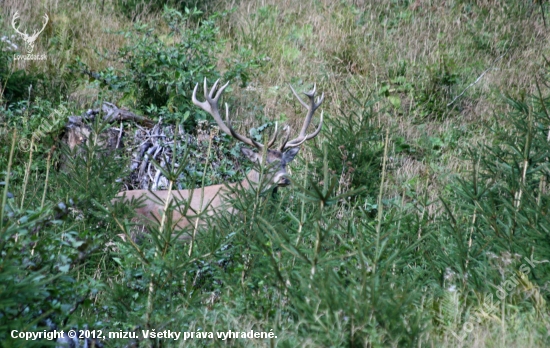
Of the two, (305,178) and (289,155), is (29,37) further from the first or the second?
(305,178)

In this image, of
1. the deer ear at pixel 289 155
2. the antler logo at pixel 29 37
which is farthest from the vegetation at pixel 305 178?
the deer ear at pixel 289 155

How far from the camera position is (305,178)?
3.10m

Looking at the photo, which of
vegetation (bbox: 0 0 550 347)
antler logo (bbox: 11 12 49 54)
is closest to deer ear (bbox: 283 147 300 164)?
vegetation (bbox: 0 0 550 347)

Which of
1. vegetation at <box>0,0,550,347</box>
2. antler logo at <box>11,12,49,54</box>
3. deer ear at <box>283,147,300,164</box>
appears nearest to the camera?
vegetation at <box>0,0,550,347</box>

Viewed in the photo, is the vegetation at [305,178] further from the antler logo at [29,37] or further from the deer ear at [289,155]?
the deer ear at [289,155]

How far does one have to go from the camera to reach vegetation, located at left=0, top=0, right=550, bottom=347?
292 centimetres

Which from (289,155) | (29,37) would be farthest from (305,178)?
(29,37)

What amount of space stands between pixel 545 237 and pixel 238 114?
4.95 meters

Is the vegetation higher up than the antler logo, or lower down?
lower down

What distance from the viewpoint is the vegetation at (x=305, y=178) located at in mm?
2920

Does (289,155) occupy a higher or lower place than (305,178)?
higher

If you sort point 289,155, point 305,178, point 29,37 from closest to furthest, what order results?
point 305,178 → point 289,155 → point 29,37

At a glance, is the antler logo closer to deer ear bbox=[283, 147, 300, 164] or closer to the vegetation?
the vegetation

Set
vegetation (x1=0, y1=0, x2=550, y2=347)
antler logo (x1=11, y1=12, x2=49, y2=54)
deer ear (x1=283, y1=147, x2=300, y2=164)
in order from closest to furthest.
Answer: vegetation (x1=0, y1=0, x2=550, y2=347) < deer ear (x1=283, y1=147, x2=300, y2=164) < antler logo (x1=11, y1=12, x2=49, y2=54)
